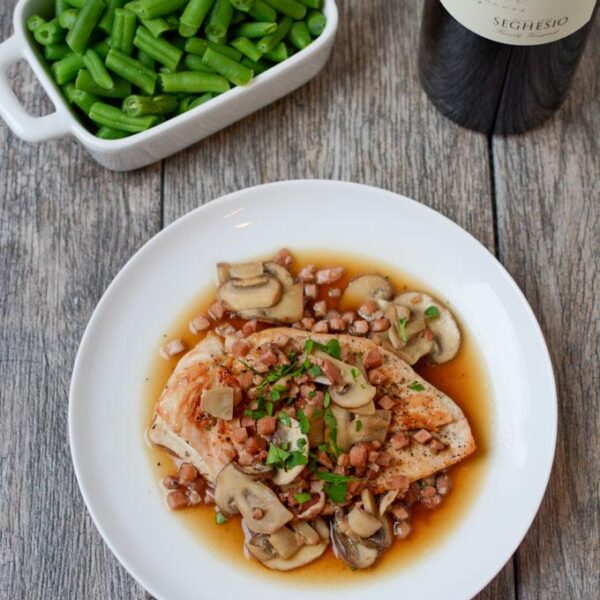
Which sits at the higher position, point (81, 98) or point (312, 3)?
point (312, 3)

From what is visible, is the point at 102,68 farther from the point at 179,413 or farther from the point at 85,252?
the point at 179,413

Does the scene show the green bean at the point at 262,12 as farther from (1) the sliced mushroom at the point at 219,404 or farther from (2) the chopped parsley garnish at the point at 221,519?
(2) the chopped parsley garnish at the point at 221,519

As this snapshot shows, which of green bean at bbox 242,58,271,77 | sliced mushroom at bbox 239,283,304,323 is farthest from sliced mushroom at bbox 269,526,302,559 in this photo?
green bean at bbox 242,58,271,77

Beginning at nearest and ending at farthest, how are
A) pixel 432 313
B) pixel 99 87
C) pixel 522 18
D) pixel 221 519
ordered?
pixel 522 18, pixel 221 519, pixel 432 313, pixel 99 87

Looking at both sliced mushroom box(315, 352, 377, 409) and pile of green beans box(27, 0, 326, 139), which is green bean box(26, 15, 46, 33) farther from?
sliced mushroom box(315, 352, 377, 409)

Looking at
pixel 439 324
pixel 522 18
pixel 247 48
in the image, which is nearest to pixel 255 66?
pixel 247 48

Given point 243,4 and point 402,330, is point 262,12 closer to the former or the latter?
point 243,4
